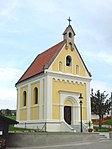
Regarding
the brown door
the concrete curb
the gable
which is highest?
the gable

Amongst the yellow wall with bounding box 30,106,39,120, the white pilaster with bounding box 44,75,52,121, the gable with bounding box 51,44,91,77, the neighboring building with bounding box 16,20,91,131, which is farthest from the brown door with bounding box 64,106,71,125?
the gable with bounding box 51,44,91,77

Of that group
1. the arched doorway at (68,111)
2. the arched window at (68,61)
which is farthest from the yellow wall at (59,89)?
the arched window at (68,61)

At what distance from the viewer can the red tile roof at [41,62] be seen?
37.8 meters

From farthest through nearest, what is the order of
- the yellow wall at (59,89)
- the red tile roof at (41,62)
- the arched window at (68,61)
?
the arched window at (68,61) < the red tile roof at (41,62) < the yellow wall at (59,89)

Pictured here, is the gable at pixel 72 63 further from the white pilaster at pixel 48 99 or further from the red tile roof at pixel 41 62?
the white pilaster at pixel 48 99

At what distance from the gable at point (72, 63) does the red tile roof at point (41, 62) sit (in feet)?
2.22

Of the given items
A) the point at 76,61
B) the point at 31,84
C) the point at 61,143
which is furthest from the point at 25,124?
the point at 61,143

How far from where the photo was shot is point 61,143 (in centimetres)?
2708

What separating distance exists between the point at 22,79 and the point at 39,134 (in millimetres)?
18245

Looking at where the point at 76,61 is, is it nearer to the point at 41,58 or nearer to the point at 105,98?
the point at 41,58

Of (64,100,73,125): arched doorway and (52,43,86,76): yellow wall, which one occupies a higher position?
(52,43,86,76): yellow wall

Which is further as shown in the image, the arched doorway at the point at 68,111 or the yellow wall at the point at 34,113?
the arched doorway at the point at 68,111

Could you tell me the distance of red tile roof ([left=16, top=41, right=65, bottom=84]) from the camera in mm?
37781

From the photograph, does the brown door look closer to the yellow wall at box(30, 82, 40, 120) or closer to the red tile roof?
the yellow wall at box(30, 82, 40, 120)
